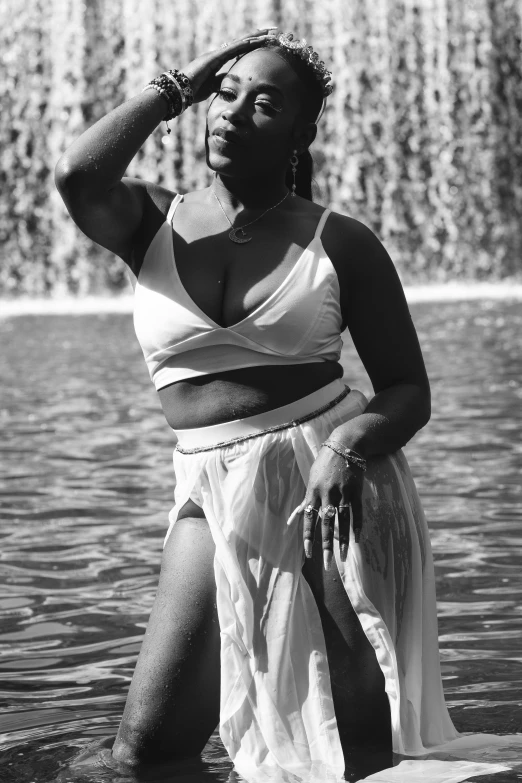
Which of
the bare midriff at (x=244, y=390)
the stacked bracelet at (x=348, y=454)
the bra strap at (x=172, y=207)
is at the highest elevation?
the bra strap at (x=172, y=207)

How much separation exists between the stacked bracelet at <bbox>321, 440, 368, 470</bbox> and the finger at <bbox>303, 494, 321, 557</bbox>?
0.11 meters

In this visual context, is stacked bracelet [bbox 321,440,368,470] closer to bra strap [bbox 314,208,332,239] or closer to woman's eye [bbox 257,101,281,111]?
bra strap [bbox 314,208,332,239]

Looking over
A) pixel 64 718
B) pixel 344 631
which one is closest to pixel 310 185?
pixel 344 631

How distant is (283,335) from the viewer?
3.45 meters

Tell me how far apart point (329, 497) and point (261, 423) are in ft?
0.95

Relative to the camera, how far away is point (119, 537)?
688 cm

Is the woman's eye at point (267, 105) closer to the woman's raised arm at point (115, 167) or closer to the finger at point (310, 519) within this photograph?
the woman's raised arm at point (115, 167)

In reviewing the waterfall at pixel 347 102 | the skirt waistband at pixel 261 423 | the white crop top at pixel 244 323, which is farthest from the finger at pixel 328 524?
the waterfall at pixel 347 102

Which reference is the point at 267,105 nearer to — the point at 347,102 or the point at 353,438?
the point at 353,438

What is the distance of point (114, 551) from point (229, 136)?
3.44 meters

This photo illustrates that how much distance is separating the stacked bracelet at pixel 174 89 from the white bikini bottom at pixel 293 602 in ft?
2.67

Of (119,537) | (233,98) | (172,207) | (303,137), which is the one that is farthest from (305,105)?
(119,537)

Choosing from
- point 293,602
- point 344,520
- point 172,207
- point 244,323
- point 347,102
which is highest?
point 347,102

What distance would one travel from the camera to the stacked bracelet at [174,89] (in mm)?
3643
